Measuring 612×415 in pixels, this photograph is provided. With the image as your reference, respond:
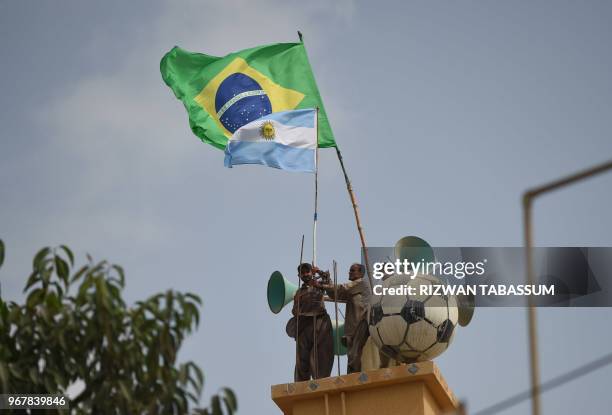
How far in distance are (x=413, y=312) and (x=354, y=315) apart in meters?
1.46

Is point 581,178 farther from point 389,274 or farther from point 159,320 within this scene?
point 389,274

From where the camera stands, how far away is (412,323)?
61.6ft

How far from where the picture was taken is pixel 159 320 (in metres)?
13.0

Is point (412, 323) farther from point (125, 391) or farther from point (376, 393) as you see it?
point (125, 391)

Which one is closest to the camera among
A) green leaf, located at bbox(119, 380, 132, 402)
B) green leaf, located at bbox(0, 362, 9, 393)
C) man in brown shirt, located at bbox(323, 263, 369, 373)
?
green leaf, located at bbox(0, 362, 9, 393)

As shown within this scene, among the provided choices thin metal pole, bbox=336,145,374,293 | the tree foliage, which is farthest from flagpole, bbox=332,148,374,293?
the tree foliage

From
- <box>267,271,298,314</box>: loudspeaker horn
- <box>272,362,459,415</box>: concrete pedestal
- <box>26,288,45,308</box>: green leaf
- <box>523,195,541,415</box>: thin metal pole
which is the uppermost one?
<box>267,271,298,314</box>: loudspeaker horn

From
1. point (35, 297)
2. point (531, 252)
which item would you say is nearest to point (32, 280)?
point (35, 297)

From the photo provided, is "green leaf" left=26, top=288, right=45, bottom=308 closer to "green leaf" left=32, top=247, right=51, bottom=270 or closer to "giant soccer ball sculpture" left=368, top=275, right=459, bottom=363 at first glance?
"green leaf" left=32, top=247, right=51, bottom=270

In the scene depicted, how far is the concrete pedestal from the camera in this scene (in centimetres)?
1897

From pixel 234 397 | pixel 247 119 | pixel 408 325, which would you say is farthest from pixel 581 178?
pixel 247 119

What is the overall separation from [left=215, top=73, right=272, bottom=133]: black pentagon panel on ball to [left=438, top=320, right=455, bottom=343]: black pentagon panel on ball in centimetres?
699

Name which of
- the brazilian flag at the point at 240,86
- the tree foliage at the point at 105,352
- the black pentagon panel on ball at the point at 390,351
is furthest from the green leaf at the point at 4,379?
the brazilian flag at the point at 240,86

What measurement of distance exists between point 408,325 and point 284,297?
260 cm
